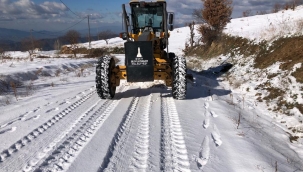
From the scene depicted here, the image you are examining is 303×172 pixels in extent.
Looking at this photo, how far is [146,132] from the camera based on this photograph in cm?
485

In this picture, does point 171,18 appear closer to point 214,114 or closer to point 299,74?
point 214,114

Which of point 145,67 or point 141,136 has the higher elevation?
point 145,67

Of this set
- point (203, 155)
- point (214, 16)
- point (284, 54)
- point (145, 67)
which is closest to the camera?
point (203, 155)

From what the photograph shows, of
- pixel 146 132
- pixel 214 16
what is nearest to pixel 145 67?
pixel 146 132

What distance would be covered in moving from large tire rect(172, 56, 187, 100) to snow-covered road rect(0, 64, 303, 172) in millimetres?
246

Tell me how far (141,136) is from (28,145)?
1.87m

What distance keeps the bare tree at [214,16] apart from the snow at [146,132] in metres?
10.8

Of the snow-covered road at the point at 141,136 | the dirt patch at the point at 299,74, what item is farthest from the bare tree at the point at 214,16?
the snow-covered road at the point at 141,136

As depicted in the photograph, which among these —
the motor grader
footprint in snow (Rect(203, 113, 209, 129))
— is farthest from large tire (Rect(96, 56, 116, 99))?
footprint in snow (Rect(203, 113, 209, 129))

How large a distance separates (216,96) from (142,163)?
4988mm

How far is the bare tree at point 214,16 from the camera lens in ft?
62.6

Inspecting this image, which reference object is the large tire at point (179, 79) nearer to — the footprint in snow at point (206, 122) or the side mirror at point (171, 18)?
the footprint in snow at point (206, 122)

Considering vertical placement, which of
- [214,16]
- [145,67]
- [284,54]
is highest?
[214,16]

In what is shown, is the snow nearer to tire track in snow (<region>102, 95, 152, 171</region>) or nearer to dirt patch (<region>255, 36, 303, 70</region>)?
tire track in snow (<region>102, 95, 152, 171</region>)
